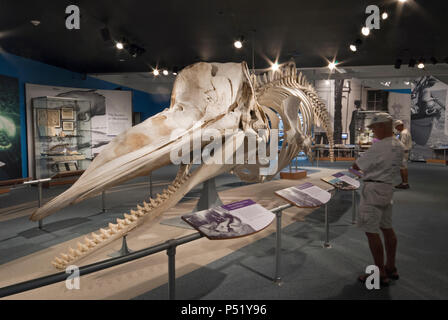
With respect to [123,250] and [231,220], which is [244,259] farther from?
[231,220]

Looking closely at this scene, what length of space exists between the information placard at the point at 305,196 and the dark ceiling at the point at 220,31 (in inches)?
152

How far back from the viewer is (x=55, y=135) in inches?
344

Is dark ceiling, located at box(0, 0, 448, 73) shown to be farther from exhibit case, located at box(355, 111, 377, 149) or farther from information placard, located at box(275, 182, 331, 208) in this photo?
exhibit case, located at box(355, 111, 377, 149)

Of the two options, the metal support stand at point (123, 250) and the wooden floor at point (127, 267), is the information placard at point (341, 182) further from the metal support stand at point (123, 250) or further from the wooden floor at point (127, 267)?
the metal support stand at point (123, 250)

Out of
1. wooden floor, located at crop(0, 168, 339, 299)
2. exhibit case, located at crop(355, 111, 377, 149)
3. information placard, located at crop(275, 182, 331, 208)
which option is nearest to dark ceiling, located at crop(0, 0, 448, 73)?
information placard, located at crop(275, 182, 331, 208)

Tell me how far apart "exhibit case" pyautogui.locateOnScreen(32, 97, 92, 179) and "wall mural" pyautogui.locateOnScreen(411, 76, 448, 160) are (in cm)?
1381

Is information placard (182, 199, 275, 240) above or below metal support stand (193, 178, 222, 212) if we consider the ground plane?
above

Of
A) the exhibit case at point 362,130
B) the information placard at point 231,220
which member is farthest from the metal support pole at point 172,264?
the exhibit case at point 362,130

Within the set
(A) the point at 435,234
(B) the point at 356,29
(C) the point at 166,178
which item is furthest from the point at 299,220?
(C) the point at 166,178

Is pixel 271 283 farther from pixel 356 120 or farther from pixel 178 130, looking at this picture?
pixel 356 120

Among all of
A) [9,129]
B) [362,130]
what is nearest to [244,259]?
[9,129]

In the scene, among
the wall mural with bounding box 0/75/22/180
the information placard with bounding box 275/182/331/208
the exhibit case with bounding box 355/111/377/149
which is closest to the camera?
the information placard with bounding box 275/182/331/208

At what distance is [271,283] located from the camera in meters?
2.97

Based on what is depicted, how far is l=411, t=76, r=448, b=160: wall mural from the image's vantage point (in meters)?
13.6
